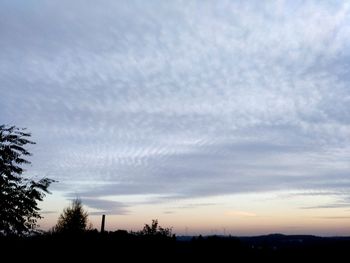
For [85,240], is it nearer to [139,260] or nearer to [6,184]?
[139,260]

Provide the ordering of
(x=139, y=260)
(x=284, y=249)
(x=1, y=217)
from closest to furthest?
(x=1, y=217) < (x=139, y=260) < (x=284, y=249)

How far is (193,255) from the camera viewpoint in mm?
20406

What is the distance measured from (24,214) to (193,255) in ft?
26.9

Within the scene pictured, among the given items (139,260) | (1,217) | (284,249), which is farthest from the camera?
(284,249)

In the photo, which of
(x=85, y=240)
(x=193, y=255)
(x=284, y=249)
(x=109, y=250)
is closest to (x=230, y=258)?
(x=193, y=255)

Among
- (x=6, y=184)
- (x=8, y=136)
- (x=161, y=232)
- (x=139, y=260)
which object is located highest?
(x=8, y=136)

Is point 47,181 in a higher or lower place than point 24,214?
higher

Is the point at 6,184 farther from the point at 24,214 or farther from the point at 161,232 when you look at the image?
the point at 161,232

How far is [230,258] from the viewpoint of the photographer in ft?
66.7

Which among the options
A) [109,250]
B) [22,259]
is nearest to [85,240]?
[109,250]

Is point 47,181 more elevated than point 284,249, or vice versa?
point 47,181

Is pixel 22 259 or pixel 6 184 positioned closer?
pixel 6 184

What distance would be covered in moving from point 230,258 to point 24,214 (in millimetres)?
9950

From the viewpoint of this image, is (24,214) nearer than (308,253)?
Yes
